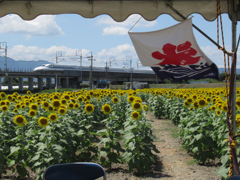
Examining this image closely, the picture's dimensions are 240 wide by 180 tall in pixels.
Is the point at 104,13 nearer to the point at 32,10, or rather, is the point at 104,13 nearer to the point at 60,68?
the point at 32,10

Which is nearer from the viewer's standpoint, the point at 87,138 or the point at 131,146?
the point at 131,146

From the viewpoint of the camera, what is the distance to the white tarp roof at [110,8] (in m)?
3.82

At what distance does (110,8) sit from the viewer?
12.8 ft

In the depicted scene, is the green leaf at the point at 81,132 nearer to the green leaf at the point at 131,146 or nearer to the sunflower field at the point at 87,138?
the sunflower field at the point at 87,138

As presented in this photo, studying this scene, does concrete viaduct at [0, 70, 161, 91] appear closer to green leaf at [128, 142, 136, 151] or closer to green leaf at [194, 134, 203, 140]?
green leaf at [128, 142, 136, 151]

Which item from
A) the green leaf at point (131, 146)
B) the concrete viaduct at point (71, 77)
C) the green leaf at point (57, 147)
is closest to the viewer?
the green leaf at point (57, 147)

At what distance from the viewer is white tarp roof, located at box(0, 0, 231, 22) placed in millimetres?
3822

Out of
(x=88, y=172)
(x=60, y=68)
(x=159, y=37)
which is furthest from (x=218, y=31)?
(x=60, y=68)

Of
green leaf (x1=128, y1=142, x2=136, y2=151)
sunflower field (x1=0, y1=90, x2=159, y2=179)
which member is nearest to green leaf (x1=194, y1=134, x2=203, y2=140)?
sunflower field (x1=0, y1=90, x2=159, y2=179)

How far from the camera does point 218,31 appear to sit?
3.50m

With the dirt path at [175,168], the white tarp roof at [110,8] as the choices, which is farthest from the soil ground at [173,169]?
the white tarp roof at [110,8]

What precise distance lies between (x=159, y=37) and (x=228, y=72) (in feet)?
3.28

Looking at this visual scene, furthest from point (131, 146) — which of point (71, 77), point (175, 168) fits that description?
point (71, 77)

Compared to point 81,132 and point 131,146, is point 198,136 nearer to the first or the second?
point 131,146
